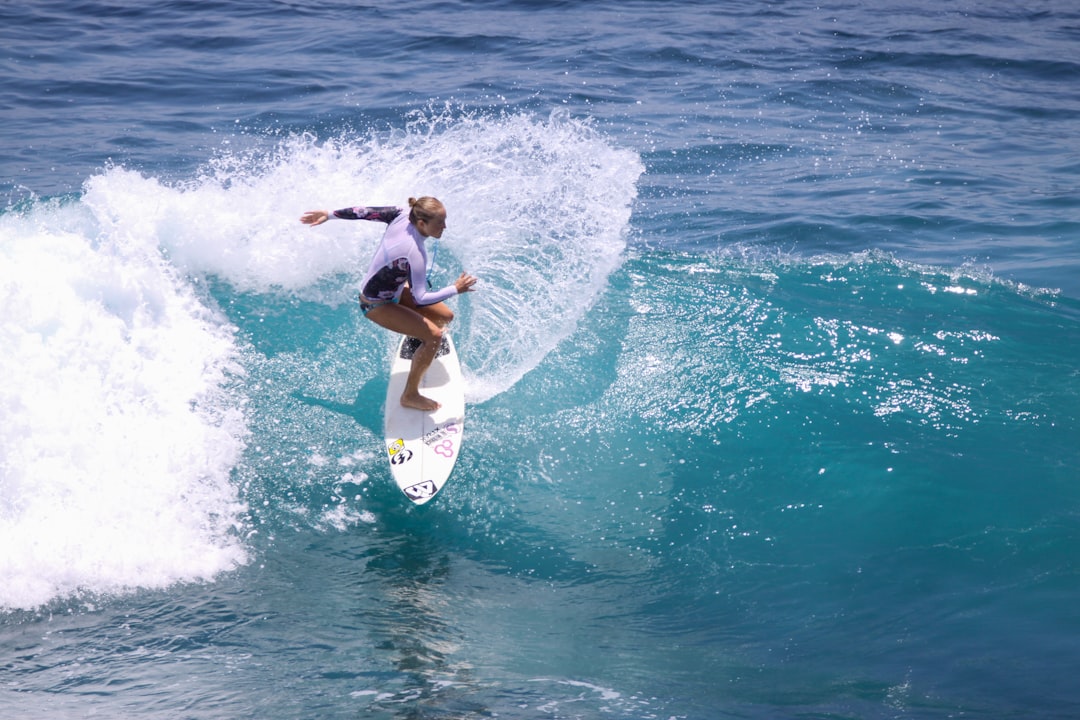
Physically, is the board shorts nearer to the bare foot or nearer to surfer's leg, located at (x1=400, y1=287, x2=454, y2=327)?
surfer's leg, located at (x1=400, y1=287, x2=454, y2=327)

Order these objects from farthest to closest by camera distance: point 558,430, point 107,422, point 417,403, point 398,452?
point 558,430
point 417,403
point 107,422
point 398,452

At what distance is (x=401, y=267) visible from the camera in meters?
7.25

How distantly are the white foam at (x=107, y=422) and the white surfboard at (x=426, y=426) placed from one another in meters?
Answer: 1.23

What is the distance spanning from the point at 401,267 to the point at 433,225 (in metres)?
0.41

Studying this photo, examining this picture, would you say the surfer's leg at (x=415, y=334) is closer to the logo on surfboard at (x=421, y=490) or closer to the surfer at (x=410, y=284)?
the surfer at (x=410, y=284)

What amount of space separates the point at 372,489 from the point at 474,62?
41.0 ft

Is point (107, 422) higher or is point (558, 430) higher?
point (107, 422)

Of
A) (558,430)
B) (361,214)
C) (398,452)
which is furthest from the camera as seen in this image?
(558,430)

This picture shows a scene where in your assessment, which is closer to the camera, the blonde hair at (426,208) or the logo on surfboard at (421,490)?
the blonde hair at (426,208)

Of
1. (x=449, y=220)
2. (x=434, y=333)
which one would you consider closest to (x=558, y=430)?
(x=434, y=333)

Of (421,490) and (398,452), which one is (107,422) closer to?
(398,452)

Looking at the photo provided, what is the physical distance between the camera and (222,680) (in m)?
5.50

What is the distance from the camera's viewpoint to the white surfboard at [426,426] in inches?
289

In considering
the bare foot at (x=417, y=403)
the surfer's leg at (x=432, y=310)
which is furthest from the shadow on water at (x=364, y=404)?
the surfer's leg at (x=432, y=310)
